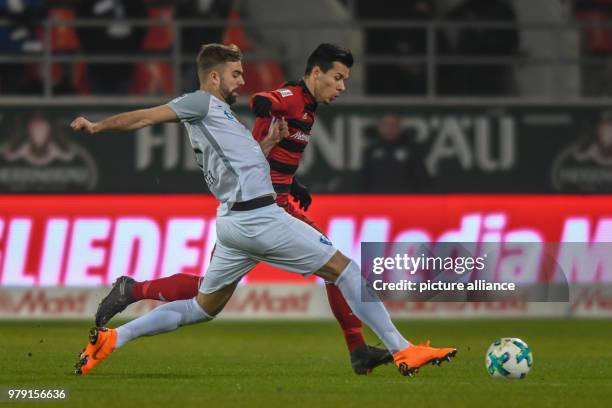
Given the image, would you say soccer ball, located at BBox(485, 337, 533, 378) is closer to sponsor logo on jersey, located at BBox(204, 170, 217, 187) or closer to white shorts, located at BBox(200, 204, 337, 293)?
white shorts, located at BBox(200, 204, 337, 293)

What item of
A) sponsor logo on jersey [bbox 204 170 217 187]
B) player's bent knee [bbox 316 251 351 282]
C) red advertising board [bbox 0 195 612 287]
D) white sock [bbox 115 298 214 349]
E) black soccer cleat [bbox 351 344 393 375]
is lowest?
red advertising board [bbox 0 195 612 287]

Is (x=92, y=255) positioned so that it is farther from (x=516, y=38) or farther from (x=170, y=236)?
(x=516, y=38)

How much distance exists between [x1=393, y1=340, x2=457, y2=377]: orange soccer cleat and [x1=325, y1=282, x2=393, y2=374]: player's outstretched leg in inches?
14.1

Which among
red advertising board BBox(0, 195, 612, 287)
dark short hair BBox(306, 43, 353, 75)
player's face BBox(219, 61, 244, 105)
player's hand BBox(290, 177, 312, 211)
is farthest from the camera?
Result: red advertising board BBox(0, 195, 612, 287)

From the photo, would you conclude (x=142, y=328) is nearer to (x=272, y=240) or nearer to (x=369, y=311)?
(x=272, y=240)

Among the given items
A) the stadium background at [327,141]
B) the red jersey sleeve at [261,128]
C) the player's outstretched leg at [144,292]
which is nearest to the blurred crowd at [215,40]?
the stadium background at [327,141]

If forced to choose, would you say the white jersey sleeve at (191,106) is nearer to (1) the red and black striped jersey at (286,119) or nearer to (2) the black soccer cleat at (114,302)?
(1) the red and black striped jersey at (286,119)

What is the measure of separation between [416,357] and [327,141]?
839 cm

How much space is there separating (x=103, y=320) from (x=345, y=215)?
21.8 ft

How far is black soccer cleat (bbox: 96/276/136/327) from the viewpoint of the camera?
921cm

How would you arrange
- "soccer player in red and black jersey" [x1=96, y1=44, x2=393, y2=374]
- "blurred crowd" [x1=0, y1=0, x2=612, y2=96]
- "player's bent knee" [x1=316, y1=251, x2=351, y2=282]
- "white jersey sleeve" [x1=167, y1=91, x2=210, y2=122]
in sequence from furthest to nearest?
"blurred crowd" [x1=0, y1=0, x2=612, y2=96] < "soccer player in red and black jersey" [x1=96, y1=44, x2=393, y2=374] < "player's bent knee" [x1=316, y1=251, x2=351, y2=282] < "white jersey sleeve" [x1=167, y1=91, x2=210, y2=122]

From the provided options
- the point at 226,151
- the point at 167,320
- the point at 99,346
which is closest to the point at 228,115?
the point at 226,151

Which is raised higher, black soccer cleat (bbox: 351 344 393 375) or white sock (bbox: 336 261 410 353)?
white sock (bbox: 336 261 410 353)

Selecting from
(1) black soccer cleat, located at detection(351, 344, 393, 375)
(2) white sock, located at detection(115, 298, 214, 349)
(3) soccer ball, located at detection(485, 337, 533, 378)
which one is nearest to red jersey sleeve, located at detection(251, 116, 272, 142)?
(2) white sock, located at detection(115, 298, 214, 349)
